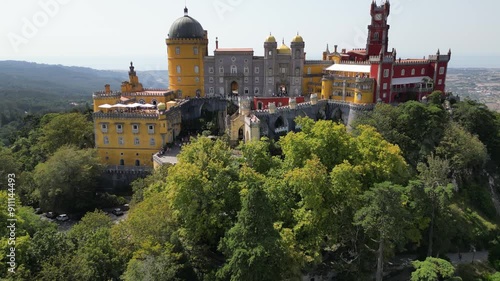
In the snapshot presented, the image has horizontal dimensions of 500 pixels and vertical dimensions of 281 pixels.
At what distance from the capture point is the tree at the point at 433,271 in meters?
27.7

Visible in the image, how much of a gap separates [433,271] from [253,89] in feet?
134

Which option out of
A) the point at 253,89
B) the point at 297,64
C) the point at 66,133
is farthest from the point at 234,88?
the point at 66,133

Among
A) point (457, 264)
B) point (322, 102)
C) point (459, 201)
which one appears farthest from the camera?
point (322, 102)

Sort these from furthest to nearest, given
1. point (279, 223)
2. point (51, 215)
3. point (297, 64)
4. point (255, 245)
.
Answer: point (297, 64)
point (51, 215)
point (279, 223)
point (255, 245)

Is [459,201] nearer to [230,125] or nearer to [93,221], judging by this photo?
[230,125]

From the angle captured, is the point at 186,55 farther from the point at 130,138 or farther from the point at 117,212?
the point at 117,212

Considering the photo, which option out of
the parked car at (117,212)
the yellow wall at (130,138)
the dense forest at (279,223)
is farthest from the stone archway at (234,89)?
the parked car at (117,212)

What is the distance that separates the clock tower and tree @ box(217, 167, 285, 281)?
151 feet

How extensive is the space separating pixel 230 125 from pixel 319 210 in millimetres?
24002

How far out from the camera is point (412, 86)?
57500 mm

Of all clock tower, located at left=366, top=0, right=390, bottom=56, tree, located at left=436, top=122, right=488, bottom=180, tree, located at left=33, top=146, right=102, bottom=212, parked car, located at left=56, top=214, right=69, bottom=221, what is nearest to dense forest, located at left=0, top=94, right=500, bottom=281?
tree, located at left=436, top=122, right=488, bottom=180

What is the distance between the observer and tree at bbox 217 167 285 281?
973 inches

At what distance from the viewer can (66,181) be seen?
45906 mm

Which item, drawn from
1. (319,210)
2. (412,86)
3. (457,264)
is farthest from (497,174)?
(319,210)
